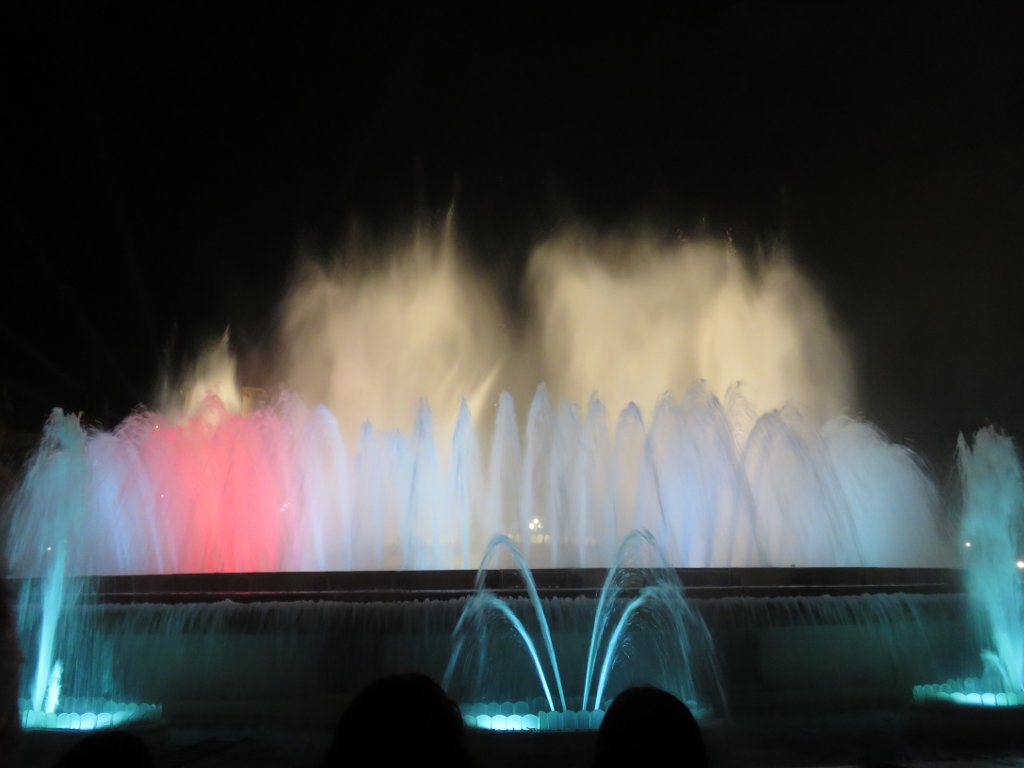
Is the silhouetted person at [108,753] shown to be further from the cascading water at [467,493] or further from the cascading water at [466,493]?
the cascading water at [467,493]

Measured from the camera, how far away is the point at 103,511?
1811 cm

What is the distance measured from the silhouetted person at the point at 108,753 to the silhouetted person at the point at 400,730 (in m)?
0.49

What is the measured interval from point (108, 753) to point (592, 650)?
880 cm

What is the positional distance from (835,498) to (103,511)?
58.7 ft

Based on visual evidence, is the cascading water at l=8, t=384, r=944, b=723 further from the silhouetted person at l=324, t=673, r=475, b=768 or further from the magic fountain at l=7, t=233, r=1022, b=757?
the silhouetted person at l=324, t=673, r=475, b=768

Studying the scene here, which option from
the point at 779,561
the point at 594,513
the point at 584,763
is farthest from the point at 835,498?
the point at 584,763

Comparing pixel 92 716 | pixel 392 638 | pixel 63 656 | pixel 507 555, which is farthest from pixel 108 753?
pixel 507 555

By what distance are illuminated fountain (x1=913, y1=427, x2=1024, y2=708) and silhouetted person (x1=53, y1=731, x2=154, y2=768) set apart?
9.32 metres

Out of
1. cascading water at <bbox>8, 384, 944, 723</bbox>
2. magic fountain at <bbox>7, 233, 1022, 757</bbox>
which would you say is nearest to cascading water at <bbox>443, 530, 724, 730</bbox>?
magic fountain at <bbox>7, 233, 1022, 757</bbox>

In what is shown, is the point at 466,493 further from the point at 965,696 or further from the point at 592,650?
the point at 965,696

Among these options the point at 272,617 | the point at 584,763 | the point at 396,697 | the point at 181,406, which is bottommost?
the point at 584,763

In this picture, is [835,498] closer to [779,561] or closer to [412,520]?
[779,561]

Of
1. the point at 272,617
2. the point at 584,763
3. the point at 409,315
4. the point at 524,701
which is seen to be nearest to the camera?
the point at 584,763

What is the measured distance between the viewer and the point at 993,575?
11898mm
